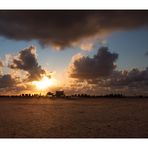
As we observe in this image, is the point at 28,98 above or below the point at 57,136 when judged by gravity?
above

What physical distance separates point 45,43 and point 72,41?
1.16ft

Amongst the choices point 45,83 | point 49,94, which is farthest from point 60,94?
point 45,83

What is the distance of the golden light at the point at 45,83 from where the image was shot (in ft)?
18.2

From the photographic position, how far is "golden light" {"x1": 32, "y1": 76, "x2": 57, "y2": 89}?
5539 millimetres

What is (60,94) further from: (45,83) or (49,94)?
(45,83)

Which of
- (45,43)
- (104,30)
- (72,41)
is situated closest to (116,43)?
(104,30)

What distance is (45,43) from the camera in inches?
215

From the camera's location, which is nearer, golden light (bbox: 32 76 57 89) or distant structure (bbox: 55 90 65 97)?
golden light (bbox: 32 76 57 89)

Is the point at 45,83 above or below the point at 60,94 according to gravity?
above

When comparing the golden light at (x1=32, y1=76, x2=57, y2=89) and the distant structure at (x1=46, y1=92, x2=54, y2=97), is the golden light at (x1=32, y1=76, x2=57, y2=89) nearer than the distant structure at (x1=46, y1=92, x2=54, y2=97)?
Yes

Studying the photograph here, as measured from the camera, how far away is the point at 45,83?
5586 mm

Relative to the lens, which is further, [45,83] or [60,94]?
[60,94]

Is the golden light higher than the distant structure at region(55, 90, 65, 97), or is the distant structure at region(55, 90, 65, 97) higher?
the golden light
